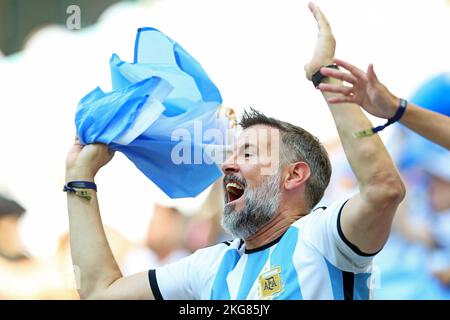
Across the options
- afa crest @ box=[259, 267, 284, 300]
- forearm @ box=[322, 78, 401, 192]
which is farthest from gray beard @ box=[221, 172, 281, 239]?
forearm @ box=[322, 78, 401, 192]

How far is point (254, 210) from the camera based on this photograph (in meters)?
2.21

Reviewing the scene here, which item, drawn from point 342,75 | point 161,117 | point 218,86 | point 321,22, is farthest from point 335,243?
point 218,86

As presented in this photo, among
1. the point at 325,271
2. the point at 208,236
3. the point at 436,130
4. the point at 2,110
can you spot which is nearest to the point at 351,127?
the point at 436,130

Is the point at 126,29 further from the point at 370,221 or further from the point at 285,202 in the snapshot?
the point at 370,221

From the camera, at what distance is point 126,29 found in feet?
12.6

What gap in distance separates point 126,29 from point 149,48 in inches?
55.4

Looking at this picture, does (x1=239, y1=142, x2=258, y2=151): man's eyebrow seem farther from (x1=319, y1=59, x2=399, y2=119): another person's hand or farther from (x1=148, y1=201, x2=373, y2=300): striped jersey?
(x1=319, y1=59, x2=399, y2=119): another person's hand

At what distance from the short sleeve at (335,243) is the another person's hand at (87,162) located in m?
0.69

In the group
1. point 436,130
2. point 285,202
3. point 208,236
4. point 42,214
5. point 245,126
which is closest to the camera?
point 436,130

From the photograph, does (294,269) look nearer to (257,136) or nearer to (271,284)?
(271,284)

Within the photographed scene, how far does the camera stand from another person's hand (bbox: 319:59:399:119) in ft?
5.69

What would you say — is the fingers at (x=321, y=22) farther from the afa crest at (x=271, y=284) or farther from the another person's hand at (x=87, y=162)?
the another person's hand at (x=87, y=162)

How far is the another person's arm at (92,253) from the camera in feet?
7.48

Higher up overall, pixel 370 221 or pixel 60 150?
pixel 370 221
